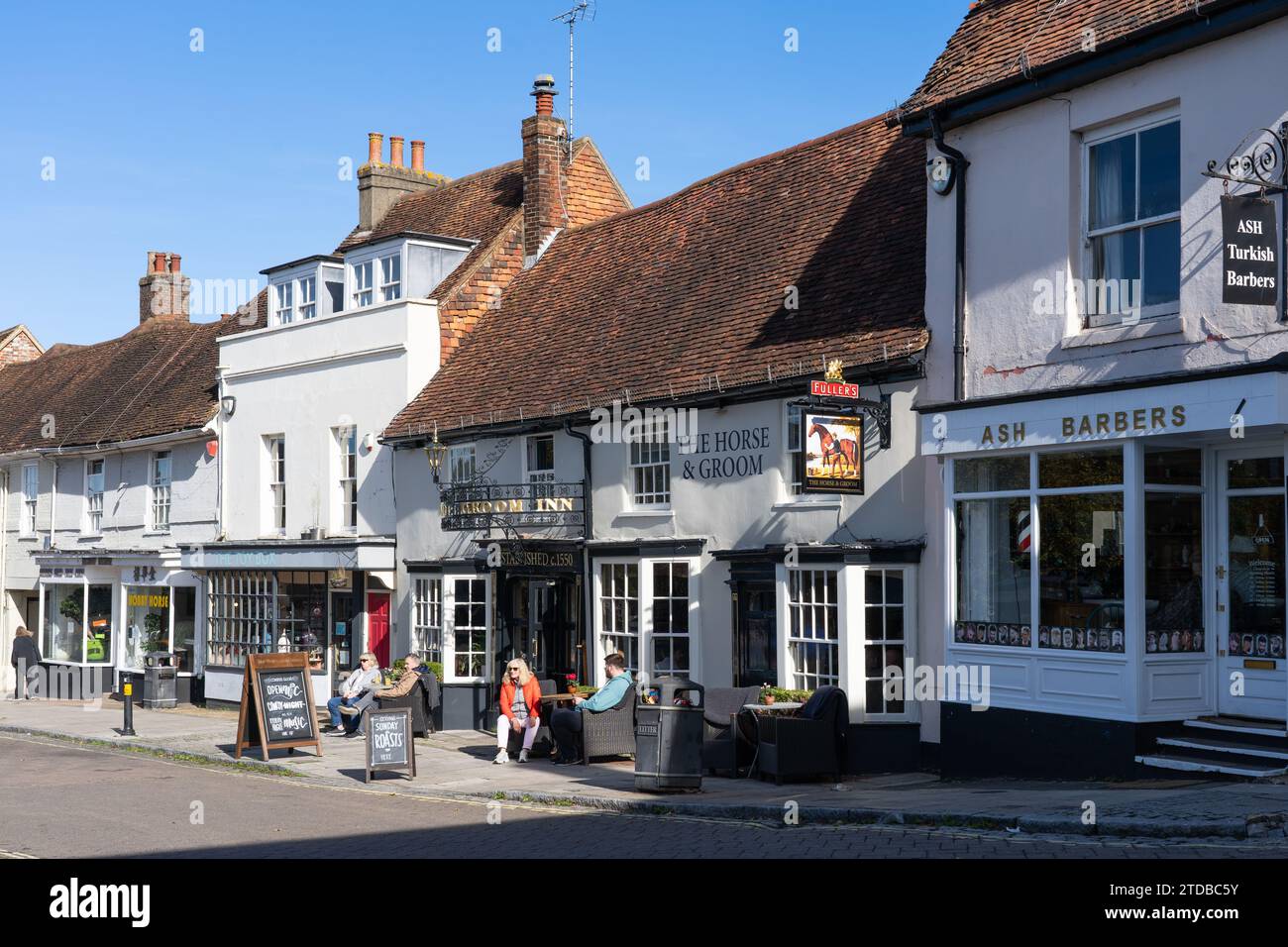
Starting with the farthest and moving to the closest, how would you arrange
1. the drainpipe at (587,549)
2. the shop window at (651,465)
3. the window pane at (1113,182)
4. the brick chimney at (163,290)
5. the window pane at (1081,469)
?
the brick chimney at (163,290) → the drainpipe at (587,549) → the shop window at (651,465) → the window pane at (1113,182) → the window pane at (1081,469)

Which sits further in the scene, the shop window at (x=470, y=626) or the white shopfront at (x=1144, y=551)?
the shop window at (x=470, y=626)

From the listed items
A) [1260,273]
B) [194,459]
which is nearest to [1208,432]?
[1260,273]

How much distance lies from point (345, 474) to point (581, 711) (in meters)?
10.1

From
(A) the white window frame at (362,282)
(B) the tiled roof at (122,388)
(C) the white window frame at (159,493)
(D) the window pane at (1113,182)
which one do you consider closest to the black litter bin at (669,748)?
(D) the window pane at (1113,182)

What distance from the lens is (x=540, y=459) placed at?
22.0 m

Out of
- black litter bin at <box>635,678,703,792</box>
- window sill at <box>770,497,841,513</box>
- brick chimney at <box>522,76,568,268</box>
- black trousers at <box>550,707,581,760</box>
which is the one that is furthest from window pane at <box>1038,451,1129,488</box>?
brick chimney at <box>522,76,568,268</box>

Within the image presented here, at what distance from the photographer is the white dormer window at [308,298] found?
2744 cm

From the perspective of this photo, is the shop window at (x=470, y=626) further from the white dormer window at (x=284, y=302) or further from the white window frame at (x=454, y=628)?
the white dormer window at (x=284, y=302)

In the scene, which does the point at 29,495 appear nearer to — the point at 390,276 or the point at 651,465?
the point at 390,276

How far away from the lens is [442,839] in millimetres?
12188

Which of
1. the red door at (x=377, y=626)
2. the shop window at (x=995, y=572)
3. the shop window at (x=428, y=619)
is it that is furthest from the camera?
the red door at (x=377, y=626)

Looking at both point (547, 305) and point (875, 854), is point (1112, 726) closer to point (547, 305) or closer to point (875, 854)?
point (875, 854)

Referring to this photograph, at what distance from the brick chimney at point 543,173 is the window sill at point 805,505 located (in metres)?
10.5

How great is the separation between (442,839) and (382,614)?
43.9ft
